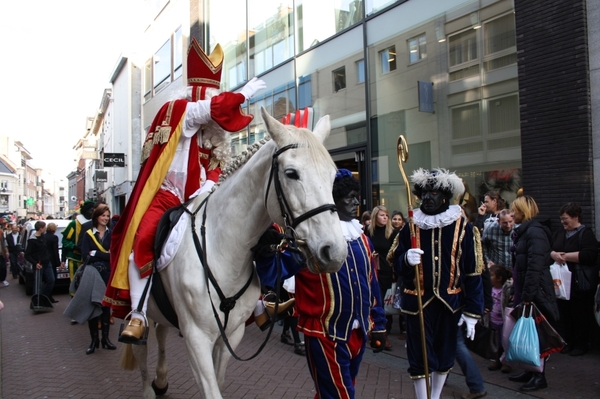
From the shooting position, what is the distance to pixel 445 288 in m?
4.05

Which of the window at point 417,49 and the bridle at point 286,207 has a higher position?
the window at point 417,49

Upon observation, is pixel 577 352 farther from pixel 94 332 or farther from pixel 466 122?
pixel 94 332

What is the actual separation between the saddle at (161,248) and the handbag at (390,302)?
4.11 metres

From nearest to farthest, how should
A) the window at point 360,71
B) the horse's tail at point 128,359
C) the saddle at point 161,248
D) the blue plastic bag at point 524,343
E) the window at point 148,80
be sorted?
the saddle at point 161,248, the horse's tail at point 128,359, the blue plastic bag at point 524,343, the window at point 360,71, the window at point 148,80

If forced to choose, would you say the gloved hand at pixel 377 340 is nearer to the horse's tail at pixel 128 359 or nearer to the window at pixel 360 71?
the horse's tail at pixel 128 359

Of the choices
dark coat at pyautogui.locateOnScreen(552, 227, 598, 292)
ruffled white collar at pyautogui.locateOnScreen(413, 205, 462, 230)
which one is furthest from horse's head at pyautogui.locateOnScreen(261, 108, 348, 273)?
dark coat at pyautogui.locateOnScreen(552, 227, 598, 292)

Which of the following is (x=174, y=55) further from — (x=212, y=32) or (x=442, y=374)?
(x=442, y=374)

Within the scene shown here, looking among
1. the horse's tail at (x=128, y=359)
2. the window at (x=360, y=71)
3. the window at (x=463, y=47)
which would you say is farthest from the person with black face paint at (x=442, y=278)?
the window at (x=360, y=71)

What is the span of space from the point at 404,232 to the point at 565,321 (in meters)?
3.61

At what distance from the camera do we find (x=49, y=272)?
37.0 feet

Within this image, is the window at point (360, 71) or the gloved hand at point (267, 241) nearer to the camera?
the gloved hand at point (267, 241)

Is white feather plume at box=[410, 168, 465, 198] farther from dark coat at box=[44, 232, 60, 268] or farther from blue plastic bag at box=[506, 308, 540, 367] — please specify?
dark coat at box=[44, 232, 60, 268]

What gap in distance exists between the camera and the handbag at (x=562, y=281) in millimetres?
6148

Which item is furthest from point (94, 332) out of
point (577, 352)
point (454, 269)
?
point (577, 352)
